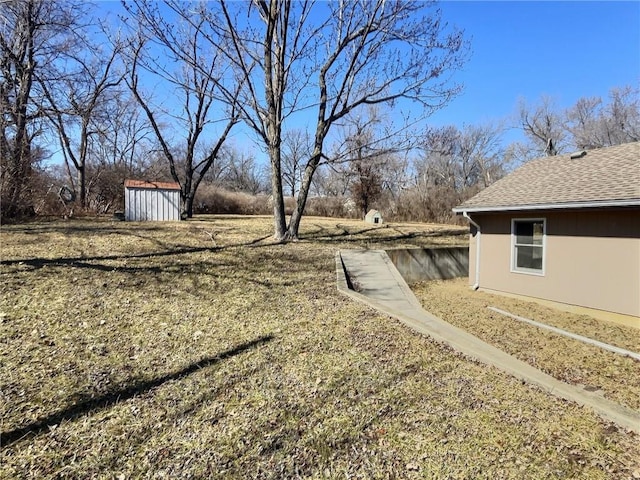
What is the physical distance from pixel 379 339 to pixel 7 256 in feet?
19.1

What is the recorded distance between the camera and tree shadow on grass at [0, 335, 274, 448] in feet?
7.51

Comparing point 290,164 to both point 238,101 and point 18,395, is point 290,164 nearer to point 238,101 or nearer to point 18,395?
point 238,101

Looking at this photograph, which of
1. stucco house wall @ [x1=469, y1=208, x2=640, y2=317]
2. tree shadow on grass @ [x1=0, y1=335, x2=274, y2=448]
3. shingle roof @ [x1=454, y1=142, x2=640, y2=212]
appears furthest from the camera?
shingle roof @ [x1=454, y1=142, x2=640, y2=212]

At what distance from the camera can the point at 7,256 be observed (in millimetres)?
5684

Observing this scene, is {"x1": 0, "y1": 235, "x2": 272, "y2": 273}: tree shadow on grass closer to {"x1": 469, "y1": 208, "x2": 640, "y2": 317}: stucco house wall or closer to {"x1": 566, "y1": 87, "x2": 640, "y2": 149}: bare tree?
{"x1": 469, "y1": 208, "x2": 640, "y2": 317}: stucco house wall

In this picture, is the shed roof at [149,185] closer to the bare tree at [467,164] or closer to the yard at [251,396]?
the yard at [251,396]

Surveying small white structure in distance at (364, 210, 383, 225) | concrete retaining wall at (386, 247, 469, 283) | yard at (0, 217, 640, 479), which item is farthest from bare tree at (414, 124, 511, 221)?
yard at (0, 217, 640, 479)

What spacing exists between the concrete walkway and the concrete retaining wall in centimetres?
111

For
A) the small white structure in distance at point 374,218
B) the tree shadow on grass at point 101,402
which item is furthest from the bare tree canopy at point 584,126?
the tree shadow on grass at point 101,402

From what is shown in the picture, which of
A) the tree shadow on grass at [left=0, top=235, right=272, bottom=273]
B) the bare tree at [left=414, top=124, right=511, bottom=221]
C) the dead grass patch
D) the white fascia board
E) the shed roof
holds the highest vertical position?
the bare tree at [left=414, top=124, right=511, bottom=221]

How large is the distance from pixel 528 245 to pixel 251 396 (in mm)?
7382

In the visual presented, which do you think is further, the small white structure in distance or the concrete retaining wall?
the small white structure in distance

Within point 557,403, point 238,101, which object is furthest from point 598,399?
point 238,101

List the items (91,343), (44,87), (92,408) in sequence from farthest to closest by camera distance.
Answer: (44,87) → (91,343) → (92,408)
